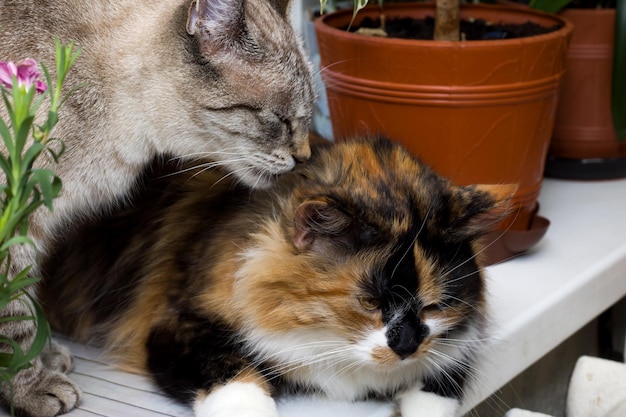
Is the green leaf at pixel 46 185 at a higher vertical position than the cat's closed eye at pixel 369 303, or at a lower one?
higher

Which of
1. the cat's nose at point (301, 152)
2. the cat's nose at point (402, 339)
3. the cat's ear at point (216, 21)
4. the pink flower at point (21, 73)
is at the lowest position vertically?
the cat's nose at point (402, 339)

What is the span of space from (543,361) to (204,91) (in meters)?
1.08

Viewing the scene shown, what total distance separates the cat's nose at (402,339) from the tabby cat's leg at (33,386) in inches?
19.4

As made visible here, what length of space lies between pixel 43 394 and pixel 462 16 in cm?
135

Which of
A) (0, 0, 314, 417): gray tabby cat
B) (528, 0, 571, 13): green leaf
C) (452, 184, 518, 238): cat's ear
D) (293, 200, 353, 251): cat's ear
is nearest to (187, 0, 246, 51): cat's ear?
(0, 0, 314, 417): gray tabby cat

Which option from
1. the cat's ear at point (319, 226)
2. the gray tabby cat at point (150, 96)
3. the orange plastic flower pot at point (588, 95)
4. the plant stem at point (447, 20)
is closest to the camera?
the cat's ear at point (319, 226)

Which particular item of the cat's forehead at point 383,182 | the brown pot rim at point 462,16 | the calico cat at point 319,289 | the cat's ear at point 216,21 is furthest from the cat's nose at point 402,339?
the brown pot rim at point 462,16

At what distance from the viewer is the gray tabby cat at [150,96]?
1.22 meters

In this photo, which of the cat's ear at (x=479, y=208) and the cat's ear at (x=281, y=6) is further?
the cat's ear at (x=281, y=6)

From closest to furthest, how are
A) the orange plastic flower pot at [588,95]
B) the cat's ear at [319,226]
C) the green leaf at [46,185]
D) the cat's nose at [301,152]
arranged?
the green leaf at [46,185] → the cat's ear at [319,226] → the cat's nose at [301,152] → the orange plastic flower pot at [588,95]

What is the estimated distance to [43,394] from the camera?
1210 mm

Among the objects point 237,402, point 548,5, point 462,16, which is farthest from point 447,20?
point 237,402

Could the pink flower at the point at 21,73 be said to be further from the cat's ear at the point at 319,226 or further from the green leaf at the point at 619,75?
the green leaf at the point at 619,75

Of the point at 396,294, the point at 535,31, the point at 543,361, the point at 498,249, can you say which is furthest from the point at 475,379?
the point at 535,31
